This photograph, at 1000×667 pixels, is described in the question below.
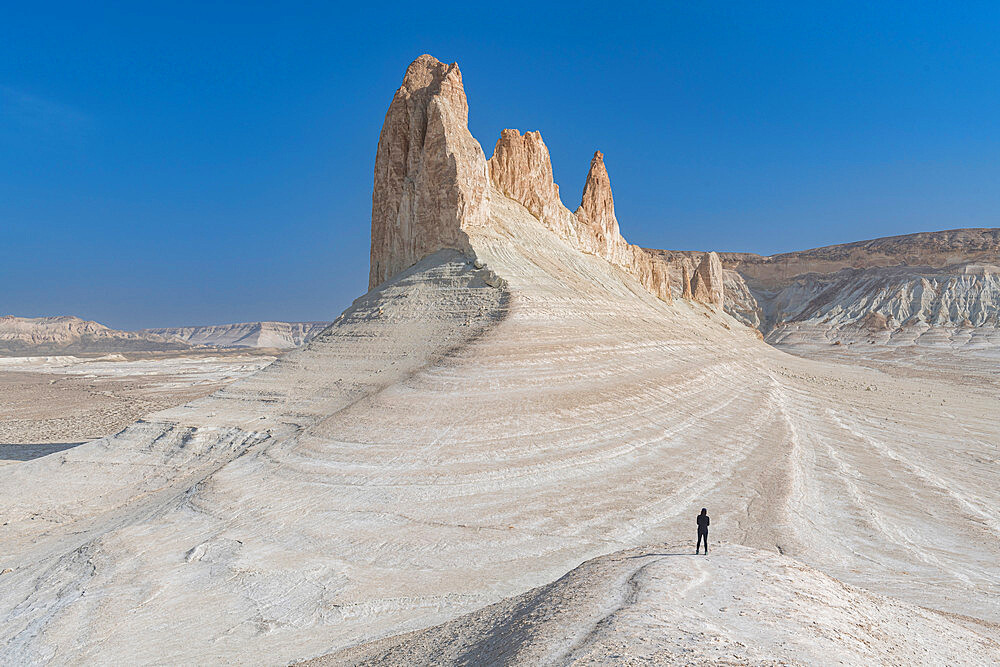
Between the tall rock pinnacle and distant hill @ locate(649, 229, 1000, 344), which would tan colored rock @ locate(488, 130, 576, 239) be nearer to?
the tall rock pinnacle

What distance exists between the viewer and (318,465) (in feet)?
39.1

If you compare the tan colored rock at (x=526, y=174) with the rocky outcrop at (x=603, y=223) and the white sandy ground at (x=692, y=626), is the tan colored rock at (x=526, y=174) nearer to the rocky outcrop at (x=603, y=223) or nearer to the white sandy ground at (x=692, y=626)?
the rocky outcrop at (x=603, y=223)

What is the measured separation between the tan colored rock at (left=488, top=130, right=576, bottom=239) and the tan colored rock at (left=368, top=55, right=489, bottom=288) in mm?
6959

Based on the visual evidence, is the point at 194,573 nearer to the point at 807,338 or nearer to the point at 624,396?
the point at 624,396

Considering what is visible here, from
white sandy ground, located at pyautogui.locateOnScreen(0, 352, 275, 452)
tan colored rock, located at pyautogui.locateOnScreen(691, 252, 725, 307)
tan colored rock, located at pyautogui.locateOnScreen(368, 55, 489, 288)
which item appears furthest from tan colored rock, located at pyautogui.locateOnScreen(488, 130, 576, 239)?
tan colored rock, located at pyautogui.locateOnScreen(691, 252, 725, 307)

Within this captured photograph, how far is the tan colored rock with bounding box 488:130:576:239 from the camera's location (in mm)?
30797

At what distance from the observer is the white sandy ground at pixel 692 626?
14.7ft

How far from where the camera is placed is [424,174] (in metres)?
22.2

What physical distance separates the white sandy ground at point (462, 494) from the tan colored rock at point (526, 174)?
33.8 feet

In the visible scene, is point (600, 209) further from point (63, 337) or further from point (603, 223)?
point (63, 337)

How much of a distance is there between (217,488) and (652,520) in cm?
897

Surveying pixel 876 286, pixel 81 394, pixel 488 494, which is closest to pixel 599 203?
pixel 488 494

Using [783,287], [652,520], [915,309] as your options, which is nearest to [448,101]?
[652,520]

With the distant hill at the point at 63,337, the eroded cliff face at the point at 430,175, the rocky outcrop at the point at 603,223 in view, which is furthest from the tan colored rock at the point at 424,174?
the distant hill at the point at 63,337
